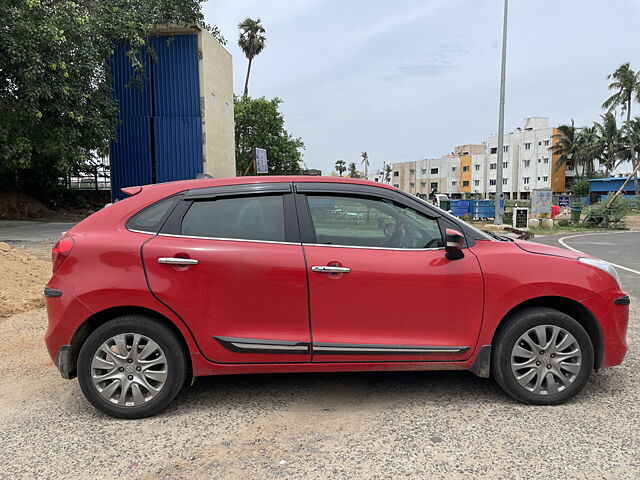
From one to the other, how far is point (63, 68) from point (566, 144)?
225ft

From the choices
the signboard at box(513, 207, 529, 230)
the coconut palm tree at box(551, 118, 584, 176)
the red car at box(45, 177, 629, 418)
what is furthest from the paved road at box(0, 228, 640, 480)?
the coconut palm tree at box(551, 118, 584, 176)

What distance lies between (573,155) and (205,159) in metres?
63.7

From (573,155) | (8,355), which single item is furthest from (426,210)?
(573,155)

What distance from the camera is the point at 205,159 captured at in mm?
18406

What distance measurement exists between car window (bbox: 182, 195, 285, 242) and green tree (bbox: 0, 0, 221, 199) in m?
11.7

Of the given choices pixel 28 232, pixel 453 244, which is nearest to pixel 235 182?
pixel 453 244

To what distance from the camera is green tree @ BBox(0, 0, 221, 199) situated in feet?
40.3

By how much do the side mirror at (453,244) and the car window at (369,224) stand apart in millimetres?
83

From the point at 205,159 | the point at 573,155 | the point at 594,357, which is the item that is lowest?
the point at 594,357

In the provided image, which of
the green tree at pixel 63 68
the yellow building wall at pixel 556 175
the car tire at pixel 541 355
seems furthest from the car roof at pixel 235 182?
the yellow building wall at pixel 556 175

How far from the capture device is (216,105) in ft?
64.9

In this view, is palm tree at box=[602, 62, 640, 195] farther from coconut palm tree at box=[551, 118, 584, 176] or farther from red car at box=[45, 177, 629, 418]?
red car at box=[45, 177, 629, 418]

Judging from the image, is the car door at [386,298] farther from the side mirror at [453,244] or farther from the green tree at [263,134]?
the green tree at [263,134]

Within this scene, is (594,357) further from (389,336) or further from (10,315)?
(10,315)
